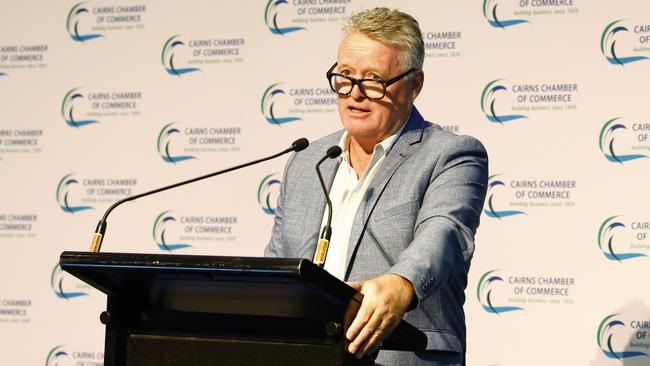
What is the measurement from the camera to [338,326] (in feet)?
6.84

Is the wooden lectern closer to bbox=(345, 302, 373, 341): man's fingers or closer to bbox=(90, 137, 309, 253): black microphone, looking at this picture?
bbox=(345, 302, 373, 341): man's fingers

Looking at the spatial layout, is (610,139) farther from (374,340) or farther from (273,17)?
(374,340)

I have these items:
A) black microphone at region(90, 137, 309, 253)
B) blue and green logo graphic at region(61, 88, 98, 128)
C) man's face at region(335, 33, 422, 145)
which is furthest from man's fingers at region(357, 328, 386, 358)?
blue and green logo graphic at region(61, 88, 98, 128)

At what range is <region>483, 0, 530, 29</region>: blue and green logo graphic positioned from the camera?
4.92m

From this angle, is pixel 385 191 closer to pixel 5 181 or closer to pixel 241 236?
pixel 241 236

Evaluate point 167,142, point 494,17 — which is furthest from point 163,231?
point 494,17

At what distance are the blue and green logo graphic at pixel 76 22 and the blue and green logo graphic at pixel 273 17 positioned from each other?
1.20 metres

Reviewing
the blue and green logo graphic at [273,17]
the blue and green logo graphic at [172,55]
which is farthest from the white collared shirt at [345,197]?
the blue and green logo graphic at [172,55]

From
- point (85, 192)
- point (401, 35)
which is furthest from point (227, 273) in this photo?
point (85, 192)

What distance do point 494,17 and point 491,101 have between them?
0.44m

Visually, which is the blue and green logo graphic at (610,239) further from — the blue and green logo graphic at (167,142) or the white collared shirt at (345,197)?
the blue and green logo graphic at (167,142)

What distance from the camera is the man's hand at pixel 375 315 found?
2068 mm

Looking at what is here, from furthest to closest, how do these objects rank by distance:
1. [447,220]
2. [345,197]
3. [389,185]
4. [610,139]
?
[610,139]
[345,197]
[389,185]
[447,220]

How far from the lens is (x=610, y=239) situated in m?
4.60
